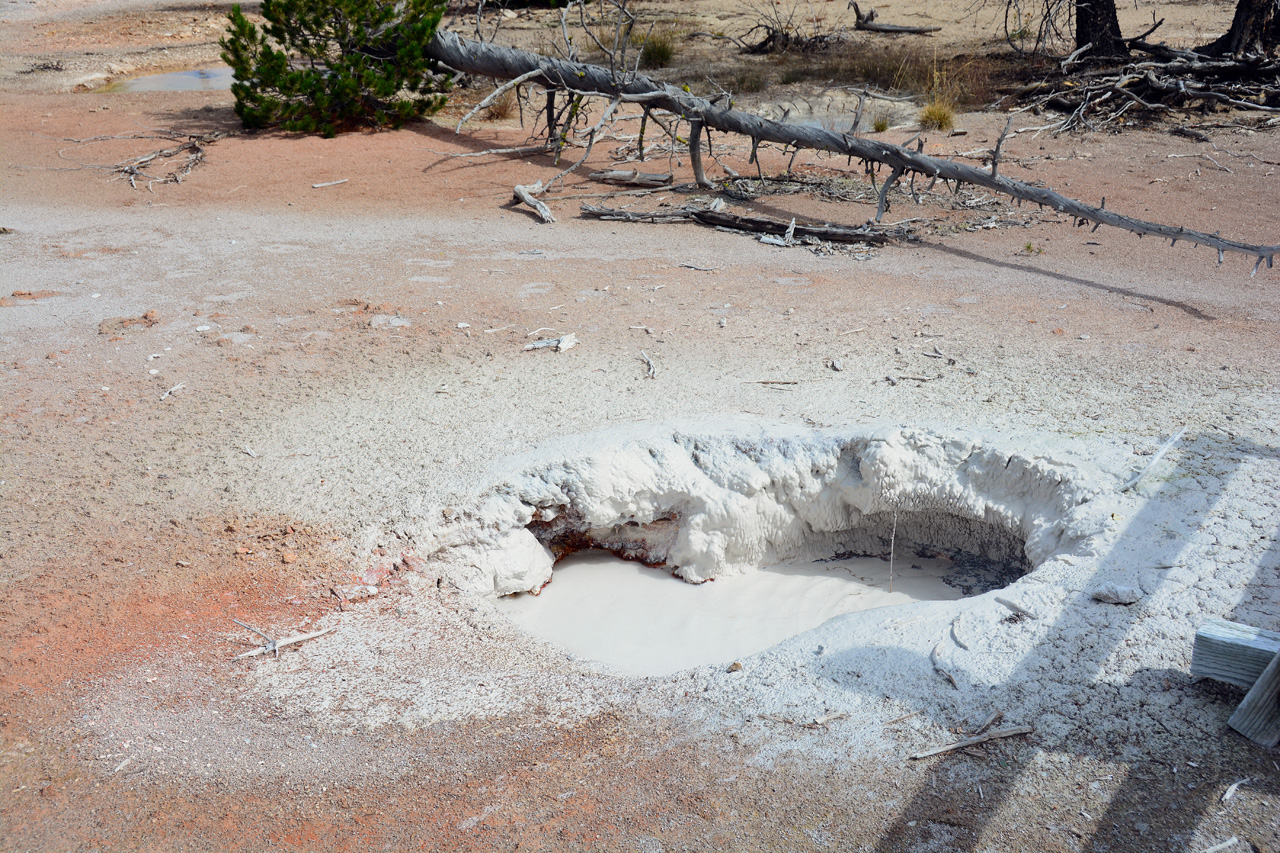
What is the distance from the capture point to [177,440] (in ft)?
15.4

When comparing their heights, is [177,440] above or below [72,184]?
below

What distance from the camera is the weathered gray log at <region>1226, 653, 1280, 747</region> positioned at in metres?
2.58

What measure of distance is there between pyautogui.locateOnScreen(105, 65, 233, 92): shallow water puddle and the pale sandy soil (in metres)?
6.85

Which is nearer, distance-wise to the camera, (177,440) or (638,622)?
(638,622)

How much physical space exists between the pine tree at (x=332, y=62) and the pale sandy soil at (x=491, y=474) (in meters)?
2.50

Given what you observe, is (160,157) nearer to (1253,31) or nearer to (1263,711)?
(1263,711)

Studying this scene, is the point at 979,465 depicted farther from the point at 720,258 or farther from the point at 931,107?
the point at 931,107

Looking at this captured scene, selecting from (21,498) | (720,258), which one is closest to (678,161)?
(720,258)

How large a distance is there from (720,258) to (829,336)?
2004 mm

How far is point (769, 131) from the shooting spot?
909 centimetres

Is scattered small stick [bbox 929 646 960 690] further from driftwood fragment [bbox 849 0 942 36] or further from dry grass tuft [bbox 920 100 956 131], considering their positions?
driftwood fragment [bbox 849 0 942 36]

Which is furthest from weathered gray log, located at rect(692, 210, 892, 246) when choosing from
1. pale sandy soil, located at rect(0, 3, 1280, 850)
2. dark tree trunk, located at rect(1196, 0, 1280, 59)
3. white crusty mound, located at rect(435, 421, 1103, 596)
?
dark tree trunk, located at rect(1196, 0, 1280, 59)

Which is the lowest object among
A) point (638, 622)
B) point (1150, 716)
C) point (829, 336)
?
point (638, 622)

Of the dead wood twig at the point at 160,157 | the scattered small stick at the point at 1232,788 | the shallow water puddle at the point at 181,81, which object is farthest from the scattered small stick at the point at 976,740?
the shallow water puddle at the point at 181,81
